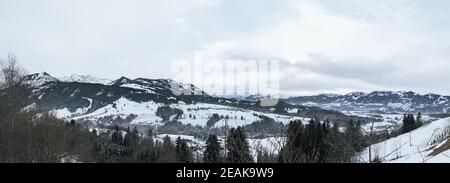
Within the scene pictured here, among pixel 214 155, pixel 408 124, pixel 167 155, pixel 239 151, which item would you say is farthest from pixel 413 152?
pixel 408 124

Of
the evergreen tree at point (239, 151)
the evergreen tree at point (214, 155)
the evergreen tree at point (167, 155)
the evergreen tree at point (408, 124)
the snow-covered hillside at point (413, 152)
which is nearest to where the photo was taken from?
the evergreen tree at point (239, 151)

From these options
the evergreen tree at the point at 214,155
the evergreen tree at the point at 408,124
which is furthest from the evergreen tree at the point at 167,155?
the evergreen tree at the point at 408,124

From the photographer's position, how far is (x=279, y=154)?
546cm

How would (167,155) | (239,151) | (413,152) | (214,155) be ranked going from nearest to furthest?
(239,151), (214,155), (167,155), (413,152)

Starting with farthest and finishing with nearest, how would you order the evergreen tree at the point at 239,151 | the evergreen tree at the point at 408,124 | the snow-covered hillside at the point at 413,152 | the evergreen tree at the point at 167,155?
1. the evergreen tree at the point at 408,124
2. the evergreen tree at the point at 167,155
3. the snow-covered hillside at the point at 413,152
4. the evergreen tree at the point at 239,151

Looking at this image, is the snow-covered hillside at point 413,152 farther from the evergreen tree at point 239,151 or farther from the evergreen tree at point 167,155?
the evergreen tree at point 167,155

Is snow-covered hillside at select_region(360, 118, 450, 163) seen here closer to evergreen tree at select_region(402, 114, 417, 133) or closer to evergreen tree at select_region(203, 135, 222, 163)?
evergreen tree at select_region(203, 135, 222, 163)

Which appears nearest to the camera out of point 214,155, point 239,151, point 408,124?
point 239,151

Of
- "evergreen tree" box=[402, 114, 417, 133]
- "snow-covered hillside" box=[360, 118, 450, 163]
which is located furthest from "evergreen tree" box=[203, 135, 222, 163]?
"evergreen tree" box=[402, 114, 417, 133]

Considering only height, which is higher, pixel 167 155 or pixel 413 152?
pixel 167 155

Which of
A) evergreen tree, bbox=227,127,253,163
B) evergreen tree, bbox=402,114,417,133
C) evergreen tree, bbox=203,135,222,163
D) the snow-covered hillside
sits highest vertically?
evergreen tree, bbox=227,127,253,163

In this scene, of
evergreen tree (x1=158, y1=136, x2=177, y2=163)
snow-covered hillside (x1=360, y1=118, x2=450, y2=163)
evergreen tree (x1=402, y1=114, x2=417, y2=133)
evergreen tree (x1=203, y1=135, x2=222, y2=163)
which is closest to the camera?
evergreen tree (x1=203, y1=135, x2=222, y2=163)

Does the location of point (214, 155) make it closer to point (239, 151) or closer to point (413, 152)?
point (239, 151)
